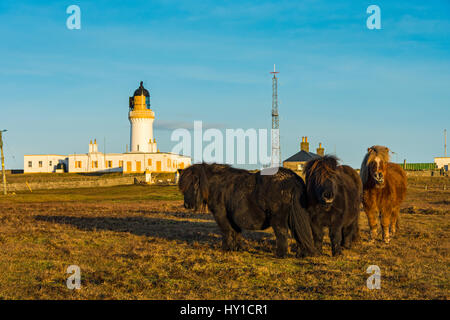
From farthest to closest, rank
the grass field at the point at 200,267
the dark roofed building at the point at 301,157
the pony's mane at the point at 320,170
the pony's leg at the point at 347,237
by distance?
the dark roofed building at the point at 301,157 < the pony's leg at the point at 347,237 < the pony's mane at the point at 320,170 < the grass field at the point at 200,267

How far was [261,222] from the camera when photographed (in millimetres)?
9523

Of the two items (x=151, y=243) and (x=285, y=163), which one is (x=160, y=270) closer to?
(x=151, y=243)

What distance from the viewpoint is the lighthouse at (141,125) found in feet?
251

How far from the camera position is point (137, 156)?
242ft

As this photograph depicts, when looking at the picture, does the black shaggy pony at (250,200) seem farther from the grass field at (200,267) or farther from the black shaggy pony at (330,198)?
the grass field at (200,267)

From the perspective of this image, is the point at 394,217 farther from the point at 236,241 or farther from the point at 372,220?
the point at 236,241

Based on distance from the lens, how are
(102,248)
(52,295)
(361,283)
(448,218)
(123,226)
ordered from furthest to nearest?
(448,218) < (123,226) < (102,248) < (361,283) < (52,295)

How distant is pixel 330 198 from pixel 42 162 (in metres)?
85.2

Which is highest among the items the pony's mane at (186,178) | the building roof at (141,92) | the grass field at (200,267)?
the building roof at (141,92)

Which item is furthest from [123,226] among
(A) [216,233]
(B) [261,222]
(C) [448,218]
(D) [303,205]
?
(C) [448,218]

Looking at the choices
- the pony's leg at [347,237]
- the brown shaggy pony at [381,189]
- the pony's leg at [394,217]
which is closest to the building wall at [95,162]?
the pony's leg at [394,217]

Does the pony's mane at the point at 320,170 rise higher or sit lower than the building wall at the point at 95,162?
higher

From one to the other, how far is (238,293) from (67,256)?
5026 mm

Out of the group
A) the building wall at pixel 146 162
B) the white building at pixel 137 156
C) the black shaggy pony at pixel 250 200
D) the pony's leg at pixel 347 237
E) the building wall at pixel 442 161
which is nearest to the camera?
Result: the black shaggy pony at pixel 250 200
